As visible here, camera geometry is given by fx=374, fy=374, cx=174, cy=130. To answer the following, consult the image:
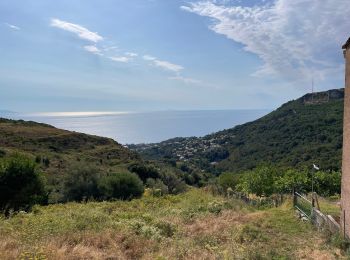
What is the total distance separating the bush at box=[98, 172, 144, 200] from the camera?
28.8 metres

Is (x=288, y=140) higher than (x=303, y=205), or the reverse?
(x=288, y=140)

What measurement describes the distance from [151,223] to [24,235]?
3.55 m

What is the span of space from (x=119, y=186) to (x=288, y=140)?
208ft

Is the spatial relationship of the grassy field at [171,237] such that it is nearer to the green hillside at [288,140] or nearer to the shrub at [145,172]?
the shrub at [145,172]

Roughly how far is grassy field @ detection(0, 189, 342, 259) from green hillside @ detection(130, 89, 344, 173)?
4299 centimetres

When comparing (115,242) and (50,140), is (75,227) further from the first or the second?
(50,140)

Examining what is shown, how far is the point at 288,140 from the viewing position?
85.0 metres

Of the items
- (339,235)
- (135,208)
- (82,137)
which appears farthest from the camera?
(82,137)

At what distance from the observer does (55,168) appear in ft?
147

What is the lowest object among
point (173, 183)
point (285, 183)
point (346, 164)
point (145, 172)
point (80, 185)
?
point (173, 183)

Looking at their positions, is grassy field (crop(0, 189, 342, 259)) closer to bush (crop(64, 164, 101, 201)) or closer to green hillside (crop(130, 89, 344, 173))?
bush (crop(64, 164, 101, 201))

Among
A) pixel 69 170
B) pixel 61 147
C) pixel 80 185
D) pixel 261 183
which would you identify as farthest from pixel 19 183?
pixel 61 147

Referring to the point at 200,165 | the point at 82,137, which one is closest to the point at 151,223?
the point at 82,137

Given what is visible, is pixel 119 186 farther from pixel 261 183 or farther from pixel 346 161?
pixel 346 161
